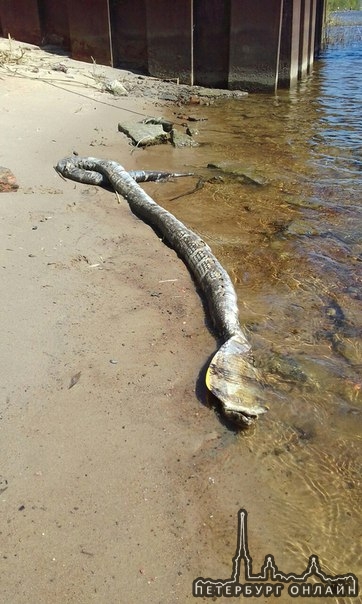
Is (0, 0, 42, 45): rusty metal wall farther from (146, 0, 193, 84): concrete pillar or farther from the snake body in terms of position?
the snake body

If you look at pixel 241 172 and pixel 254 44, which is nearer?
pixel 241 172

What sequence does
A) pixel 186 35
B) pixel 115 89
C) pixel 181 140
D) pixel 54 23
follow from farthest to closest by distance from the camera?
pixel 54 23 → pixel 186 35 → pixel 115 89 → pixel 181 140

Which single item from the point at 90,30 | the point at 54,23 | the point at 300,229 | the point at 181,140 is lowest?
the point at 300,229

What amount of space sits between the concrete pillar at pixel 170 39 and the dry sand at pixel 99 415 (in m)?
8.79

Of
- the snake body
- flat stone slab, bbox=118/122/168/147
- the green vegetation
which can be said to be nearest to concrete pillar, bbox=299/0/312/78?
flat stone slab, bbox=118/122/168/147

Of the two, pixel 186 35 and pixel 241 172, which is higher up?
pixel 186 35

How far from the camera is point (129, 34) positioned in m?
13.6

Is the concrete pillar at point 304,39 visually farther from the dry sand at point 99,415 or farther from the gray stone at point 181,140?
the dry sand at point 99,415

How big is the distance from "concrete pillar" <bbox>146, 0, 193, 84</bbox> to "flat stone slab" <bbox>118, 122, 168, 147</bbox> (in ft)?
14.4

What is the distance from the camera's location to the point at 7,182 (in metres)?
6.18

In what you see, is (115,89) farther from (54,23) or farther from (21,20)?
(21,20)

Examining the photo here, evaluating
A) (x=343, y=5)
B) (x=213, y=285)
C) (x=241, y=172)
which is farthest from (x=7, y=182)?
(x=343, y=5)

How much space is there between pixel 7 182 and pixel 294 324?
3896 mm

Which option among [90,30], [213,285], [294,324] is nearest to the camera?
[294,324]
